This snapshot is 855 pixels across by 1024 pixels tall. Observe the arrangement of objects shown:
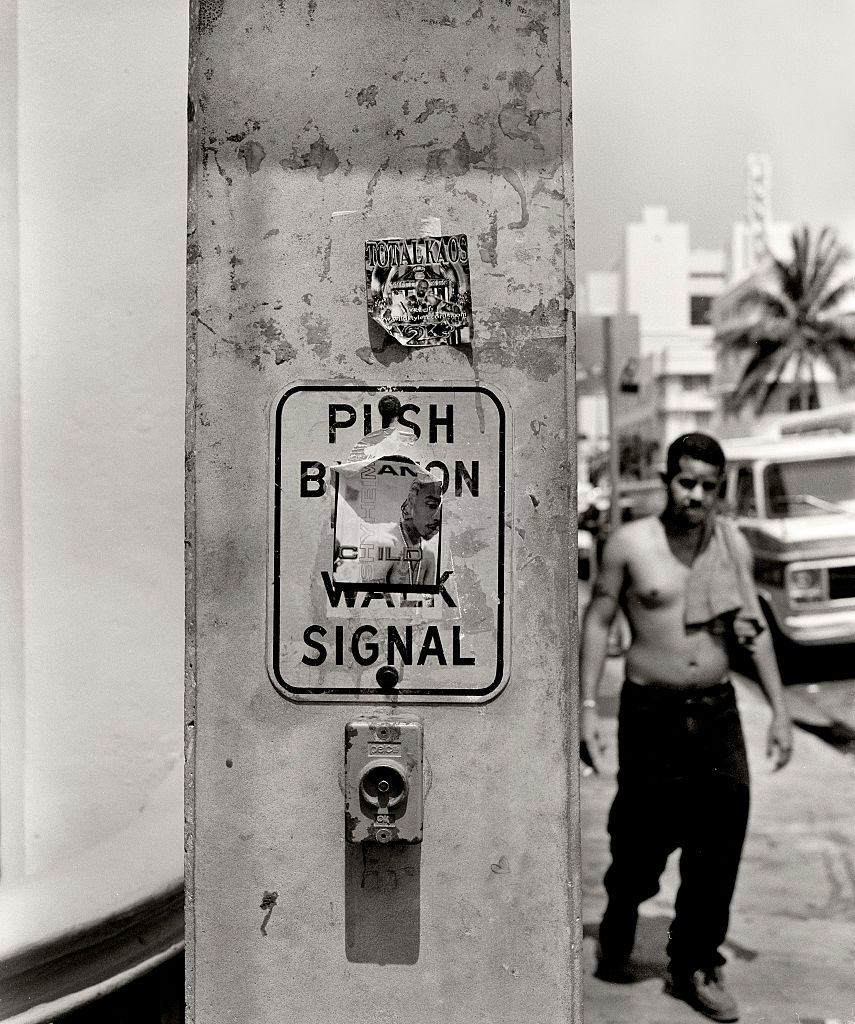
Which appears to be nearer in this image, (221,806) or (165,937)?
(221,806)

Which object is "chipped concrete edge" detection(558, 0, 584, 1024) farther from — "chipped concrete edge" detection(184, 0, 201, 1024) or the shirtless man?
the shirtless man

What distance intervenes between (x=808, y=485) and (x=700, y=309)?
5833cm

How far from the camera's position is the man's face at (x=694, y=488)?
3.71 m

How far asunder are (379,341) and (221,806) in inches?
38.8

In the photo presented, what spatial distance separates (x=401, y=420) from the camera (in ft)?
6.91

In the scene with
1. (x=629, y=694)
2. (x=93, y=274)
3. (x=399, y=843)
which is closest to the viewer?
(x=399, y=843)

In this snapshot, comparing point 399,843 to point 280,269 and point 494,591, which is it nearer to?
point 494,591

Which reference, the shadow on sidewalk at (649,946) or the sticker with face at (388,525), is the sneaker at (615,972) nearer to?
the shadow on sidewalk at (649,946)

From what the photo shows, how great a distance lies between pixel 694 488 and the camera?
12.2 feet

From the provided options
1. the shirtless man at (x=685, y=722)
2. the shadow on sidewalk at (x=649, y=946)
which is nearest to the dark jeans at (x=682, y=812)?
the shirtless man at (x=685, y=722)

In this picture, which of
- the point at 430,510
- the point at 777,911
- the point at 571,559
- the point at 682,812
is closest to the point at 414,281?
the point at 430,510

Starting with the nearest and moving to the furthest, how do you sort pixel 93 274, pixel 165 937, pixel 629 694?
pixel 165 937 < pixel 93 274 < pixel 629 694

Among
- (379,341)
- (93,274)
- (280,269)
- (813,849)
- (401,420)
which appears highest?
(93,274)

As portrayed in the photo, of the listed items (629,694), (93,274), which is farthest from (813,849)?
(93,274)
